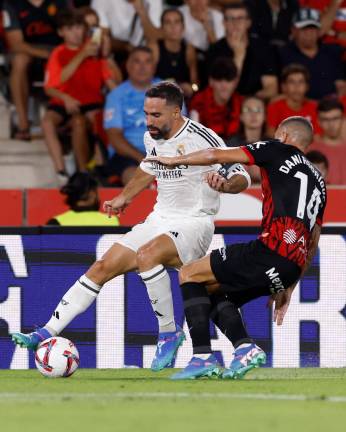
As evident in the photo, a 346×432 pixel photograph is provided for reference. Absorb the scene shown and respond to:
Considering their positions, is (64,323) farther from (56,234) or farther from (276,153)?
(276,153)

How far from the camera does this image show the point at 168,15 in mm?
14234

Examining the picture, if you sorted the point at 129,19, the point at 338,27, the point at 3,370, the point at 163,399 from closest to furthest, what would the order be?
the point at 163,399 < the point at 3,370 < the point at 129,19 < the point at 338,27

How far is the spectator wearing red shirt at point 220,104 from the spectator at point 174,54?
1.27 feet

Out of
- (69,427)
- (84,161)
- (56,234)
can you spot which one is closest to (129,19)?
(84,161)

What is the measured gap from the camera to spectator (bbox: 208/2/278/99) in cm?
1452

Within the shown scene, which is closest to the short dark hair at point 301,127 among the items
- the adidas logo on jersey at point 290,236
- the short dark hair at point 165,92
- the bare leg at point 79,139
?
the adidas logo on jersey at point 290,236

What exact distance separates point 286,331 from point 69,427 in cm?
499

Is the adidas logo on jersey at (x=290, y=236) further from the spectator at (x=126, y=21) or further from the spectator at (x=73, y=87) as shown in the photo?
the spectator at (x=126, y=21)

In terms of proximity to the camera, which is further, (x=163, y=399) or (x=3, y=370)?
(x=3, y=370)

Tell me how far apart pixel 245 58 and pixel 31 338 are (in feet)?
22.1

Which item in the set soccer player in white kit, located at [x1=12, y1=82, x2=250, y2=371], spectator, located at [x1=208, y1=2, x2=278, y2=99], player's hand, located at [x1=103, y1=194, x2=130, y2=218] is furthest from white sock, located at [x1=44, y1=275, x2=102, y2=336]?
spectator, located at [x1=208, y1=2, x2=278, y2=99]

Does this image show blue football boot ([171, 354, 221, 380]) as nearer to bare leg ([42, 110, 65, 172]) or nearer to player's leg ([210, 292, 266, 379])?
player's leg ([210, 292, 266, 379])

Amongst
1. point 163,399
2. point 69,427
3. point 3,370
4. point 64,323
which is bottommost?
point 3,370

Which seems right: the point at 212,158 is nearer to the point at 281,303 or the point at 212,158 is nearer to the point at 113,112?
the point at 281,303
